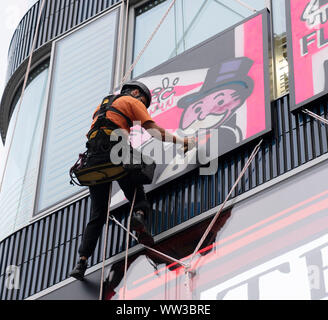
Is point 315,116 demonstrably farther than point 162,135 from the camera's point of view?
No

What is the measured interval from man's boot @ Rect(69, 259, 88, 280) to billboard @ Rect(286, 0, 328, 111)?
2.55 metres

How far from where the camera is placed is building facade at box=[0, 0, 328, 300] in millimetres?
7457

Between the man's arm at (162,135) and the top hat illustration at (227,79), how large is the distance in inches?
26.5

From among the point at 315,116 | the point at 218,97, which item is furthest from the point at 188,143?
the point at 315,116

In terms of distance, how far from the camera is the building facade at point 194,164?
7457 mm

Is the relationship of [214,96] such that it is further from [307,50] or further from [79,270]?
[79,270]

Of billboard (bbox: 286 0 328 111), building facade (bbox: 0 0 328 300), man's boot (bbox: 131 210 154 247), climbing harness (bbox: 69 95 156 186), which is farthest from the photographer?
climbing harness (bbox: 69 95 156 186)

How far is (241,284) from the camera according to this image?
7.32 metres

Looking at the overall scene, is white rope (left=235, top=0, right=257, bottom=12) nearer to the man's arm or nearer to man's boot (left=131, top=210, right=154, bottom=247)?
the man's arm

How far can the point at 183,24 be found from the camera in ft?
34.4

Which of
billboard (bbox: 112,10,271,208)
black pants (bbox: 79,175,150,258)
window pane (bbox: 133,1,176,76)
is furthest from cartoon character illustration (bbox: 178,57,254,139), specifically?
window pane (bbox: 133,1,176,76)

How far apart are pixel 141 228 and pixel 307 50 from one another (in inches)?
89.6

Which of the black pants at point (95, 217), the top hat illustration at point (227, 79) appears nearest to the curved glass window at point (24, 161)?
the black pants at point (95, 217)
